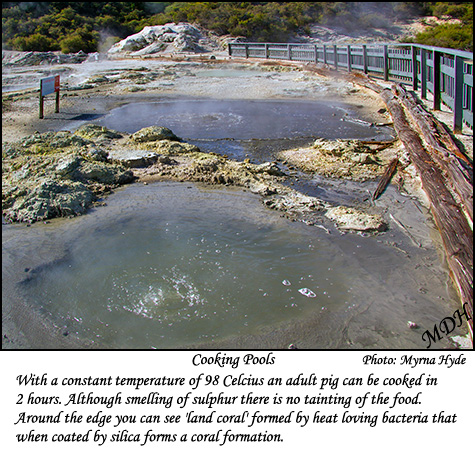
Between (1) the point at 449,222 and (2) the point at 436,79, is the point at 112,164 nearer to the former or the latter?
(1) the point at 449,222

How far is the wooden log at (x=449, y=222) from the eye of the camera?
441 centimetres

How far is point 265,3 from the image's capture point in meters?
41.3

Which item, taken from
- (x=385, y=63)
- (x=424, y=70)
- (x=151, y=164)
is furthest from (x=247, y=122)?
(x=385, y=63)

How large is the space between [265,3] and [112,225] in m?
40.8

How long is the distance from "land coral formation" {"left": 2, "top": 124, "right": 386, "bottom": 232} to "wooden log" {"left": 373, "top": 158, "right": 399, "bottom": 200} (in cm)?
92

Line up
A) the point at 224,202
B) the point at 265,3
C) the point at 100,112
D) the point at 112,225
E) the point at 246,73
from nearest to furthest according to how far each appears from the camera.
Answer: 1. the point at 112,225
2. the point at 224,202
3. the point at 100,112
4. the point at 246,73
5. the point at 265,3

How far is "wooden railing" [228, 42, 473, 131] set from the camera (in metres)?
8.45

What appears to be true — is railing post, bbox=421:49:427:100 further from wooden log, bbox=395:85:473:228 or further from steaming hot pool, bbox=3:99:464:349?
steaming hot pool, bbox=3:99:464:349

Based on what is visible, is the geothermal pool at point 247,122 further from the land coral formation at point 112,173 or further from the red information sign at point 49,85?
the red information sign at point 49,85

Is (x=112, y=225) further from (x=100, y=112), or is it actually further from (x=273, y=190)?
(x=100, y=112)

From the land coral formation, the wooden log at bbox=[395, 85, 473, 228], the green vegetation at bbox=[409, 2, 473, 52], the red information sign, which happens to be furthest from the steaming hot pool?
the green vegetation at bbox=[409, 2, 473, 52]

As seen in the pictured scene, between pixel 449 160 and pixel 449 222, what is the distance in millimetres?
1864

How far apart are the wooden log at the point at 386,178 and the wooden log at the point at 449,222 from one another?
32 cm
